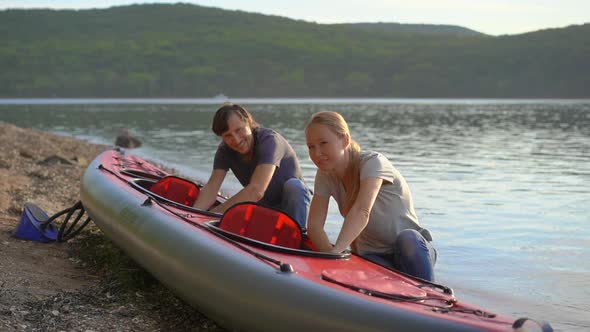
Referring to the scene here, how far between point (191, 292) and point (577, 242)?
5.02 meters

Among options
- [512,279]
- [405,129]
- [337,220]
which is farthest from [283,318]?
[405,129]

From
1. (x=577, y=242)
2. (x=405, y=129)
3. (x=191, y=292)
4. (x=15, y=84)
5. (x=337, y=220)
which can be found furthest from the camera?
(x=15, y=84)

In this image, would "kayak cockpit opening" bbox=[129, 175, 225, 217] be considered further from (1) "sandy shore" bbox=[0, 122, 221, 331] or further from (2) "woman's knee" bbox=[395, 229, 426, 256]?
(2) "woman's knee" bbox=[395, 229, 426, 256]

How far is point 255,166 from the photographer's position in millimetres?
5520

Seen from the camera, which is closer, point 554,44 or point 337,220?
point 337,220

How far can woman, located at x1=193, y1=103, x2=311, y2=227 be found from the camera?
Answer: 5.22 metres

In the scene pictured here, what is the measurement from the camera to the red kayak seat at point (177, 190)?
6.42m

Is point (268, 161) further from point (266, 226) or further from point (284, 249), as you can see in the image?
point (284, 249)

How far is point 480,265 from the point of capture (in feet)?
23.0

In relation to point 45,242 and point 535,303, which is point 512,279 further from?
point 45,242

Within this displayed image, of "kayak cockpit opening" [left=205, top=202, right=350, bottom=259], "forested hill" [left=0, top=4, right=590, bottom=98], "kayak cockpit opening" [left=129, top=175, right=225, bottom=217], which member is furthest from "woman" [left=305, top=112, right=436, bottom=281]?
"forested hill" [left=0, top=4, right=590, bottom=98]

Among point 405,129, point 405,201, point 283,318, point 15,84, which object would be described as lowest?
point 15,84

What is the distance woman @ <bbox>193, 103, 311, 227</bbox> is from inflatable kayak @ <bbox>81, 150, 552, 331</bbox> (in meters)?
0.36

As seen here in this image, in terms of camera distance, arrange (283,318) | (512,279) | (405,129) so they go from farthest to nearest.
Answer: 1. (405,129)
2. (512,279)
3. (283,318)
